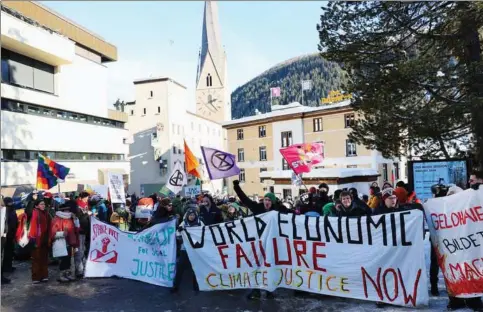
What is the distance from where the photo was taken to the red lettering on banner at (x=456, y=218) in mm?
5965

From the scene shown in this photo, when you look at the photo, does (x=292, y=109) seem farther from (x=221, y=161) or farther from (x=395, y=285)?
(x=395, y=285)

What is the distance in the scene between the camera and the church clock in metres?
A: 106

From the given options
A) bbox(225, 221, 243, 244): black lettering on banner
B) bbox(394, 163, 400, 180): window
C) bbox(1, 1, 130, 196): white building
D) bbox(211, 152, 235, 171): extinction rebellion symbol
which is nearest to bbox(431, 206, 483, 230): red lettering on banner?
bbox(225, 221, 243, 244): black lettering on banner

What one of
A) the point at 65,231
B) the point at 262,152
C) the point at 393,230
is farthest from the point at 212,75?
the point at 393,230

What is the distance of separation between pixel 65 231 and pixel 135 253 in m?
1.67

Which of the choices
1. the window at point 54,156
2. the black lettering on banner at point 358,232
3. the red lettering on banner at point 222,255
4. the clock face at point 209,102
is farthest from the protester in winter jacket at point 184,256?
the clock face at point 209,102

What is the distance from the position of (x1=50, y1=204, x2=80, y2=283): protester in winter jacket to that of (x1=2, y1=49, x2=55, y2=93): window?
19545 millimetres

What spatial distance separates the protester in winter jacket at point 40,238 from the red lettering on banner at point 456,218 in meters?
7.31

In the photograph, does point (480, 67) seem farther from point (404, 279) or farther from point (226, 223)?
point (226, 223)

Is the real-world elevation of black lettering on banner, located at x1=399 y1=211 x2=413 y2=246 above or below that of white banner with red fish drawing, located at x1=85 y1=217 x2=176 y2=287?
above

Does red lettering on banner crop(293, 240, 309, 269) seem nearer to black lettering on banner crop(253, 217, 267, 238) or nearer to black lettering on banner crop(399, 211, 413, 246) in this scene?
black lettering on banner crop(253, 217, 267, 238)

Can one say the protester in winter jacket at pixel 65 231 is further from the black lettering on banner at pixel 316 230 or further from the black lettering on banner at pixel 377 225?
the black lettering on banner at pixel 377 225

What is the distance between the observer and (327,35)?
513 inches

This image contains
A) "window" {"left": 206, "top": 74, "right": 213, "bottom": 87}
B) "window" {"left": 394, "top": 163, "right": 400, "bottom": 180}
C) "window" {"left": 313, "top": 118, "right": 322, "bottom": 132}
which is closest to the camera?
"window" {"left": 394, "top": 163, "right": 400, "bottom": 180}
